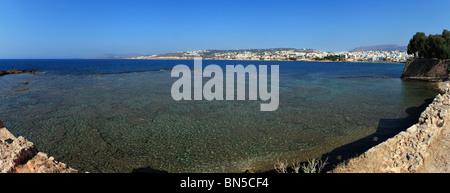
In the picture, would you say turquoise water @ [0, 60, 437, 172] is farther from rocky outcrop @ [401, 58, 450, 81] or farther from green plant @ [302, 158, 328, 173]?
rocky outcrop @ [401, 58, 450, 81]

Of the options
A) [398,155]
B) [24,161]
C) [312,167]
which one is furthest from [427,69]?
[24,161]

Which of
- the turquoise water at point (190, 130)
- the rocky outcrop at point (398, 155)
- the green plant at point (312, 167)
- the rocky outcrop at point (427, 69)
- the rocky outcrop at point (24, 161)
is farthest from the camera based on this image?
the rocky outcrop at point (427, 69)

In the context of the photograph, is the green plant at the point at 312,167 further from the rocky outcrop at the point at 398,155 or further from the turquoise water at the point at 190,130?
the turquoise water at the point at 190,130

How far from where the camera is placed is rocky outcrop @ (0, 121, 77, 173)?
557cm

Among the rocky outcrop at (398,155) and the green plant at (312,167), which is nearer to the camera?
the rocky outcrop at (398,155)

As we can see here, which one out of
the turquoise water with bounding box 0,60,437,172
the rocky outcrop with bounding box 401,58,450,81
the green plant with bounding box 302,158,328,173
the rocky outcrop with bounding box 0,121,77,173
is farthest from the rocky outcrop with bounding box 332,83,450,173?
the rocky outcrop with bounding box 401,58,450,81

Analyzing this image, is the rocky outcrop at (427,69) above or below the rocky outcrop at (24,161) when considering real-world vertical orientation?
above

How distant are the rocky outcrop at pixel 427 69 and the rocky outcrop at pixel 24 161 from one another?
41.8m

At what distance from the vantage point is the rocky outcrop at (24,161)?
5.57 meters

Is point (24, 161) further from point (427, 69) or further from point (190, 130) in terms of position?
point (427, 69)

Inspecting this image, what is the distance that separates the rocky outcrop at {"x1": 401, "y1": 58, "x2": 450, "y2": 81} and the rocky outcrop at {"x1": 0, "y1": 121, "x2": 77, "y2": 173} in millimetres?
41788

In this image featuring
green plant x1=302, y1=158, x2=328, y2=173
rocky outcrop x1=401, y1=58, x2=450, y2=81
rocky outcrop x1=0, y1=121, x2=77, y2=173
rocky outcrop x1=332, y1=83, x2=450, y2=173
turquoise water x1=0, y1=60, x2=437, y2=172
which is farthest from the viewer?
rocky outcrop x1=401, y1=58, x2=450, y2=81

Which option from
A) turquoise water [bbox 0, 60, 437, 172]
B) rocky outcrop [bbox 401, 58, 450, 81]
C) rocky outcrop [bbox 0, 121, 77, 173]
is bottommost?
turquoise water [bbox 0, 60, 437, 172]

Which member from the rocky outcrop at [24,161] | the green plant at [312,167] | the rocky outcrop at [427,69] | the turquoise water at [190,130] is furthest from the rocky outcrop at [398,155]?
the rocky outcrop at [427,69]
